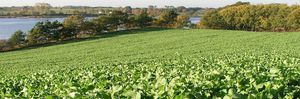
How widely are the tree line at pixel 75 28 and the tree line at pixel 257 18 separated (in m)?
10.4

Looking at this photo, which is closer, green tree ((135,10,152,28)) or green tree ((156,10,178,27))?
green tree ((135,10,152,28))

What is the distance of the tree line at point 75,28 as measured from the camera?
71.0 meters

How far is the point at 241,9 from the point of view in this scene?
314ft

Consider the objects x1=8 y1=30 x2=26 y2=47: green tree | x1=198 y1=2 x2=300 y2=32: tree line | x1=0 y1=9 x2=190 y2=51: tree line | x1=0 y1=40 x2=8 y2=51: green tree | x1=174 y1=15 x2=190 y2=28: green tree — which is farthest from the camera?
x1=174 y1=15 x2=190 y2=28: green tree

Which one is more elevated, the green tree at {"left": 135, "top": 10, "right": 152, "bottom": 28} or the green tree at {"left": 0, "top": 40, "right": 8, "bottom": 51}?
the green tree at {"left": 135, "top": 10, "right": 152, "bottom": 28}

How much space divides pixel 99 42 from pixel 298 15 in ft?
113

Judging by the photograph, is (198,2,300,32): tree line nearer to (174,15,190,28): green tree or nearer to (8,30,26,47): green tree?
(174,15,190,28): green tree

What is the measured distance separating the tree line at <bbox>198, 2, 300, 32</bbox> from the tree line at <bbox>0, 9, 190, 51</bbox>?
34.1 feet

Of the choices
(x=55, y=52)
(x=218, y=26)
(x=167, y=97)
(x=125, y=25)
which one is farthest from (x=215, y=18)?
(x=167, y=97)

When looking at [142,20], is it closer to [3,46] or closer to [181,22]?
[181,22]

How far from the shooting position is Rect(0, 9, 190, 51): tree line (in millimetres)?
71000

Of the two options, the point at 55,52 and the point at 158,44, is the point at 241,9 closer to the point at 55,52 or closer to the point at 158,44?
the point at 158,44

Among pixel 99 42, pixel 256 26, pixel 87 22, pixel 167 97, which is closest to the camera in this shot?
pixel 167 97

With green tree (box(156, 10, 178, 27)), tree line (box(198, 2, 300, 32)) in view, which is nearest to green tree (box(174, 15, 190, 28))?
green tree (box(156, 10, 178, 27))
